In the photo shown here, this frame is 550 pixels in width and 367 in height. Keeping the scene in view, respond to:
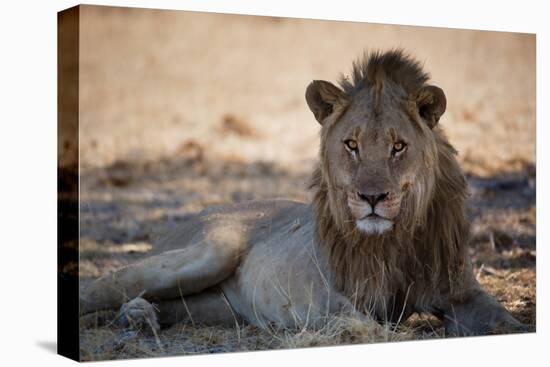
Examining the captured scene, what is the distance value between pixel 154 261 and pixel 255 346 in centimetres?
81

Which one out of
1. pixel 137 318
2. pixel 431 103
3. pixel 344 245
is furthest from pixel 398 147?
pixel 137 318

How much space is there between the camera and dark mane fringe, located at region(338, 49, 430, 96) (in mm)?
5648

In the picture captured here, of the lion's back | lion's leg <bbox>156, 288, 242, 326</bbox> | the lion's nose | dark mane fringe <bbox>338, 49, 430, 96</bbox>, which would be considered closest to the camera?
the lion's nose

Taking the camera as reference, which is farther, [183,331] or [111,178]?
Result: [111,178]

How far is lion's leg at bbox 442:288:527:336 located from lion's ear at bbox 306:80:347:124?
1259 mm

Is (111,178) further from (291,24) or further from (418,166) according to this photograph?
(418,166)

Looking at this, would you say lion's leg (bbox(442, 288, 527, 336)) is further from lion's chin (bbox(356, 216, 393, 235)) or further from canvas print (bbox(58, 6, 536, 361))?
lion's chin (bbox(356, 216, 393, 235))

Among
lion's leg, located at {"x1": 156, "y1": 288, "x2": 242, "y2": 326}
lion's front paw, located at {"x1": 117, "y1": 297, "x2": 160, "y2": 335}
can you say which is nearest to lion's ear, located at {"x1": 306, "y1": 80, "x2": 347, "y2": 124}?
lion's leg, located at {"x1": 156, "y1": 288, "x2": 242, "y2": 326}

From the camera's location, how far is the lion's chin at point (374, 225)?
A: 534 centimetres

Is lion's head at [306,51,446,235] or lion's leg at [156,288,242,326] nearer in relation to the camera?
lion's head at [306,51,446,235]

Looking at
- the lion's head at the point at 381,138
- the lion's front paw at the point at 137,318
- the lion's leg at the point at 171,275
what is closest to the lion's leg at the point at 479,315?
the lion's head at the point at 381,138

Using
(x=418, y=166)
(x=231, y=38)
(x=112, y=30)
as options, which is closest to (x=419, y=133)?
(x=418, y=166)

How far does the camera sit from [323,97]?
5684 mm

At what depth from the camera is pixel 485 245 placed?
26.0ft
